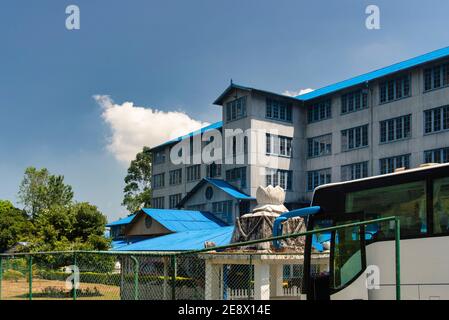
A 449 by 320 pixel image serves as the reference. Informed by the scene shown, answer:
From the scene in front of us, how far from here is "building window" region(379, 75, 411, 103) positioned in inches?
1887

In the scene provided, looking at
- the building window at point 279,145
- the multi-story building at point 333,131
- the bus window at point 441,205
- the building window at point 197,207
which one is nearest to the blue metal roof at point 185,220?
the multi-story building at point 333,131

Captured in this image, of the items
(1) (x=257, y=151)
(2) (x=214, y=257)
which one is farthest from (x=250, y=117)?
(2) (x=214, y=257)

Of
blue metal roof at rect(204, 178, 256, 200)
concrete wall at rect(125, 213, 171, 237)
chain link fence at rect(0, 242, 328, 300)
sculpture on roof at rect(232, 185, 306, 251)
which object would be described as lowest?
chain link fence at rect(0, 242, 328, 300)

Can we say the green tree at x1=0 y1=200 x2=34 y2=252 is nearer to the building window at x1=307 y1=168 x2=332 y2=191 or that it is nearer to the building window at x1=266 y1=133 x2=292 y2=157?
the building window at x1=266 y1=133 x2=292 y2=157

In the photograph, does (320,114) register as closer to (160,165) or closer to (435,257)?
(160,165)

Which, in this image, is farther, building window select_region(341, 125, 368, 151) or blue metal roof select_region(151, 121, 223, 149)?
blue metal roof select_region(151, 121, 223, 149)

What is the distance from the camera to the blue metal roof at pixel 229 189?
176ft

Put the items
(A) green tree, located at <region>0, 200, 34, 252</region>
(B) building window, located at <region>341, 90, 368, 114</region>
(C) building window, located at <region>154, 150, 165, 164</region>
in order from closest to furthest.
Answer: (B) building window, located at <region>341, 90, 368, 114</region>
(A) green tree, located at <region>0, 200, 34, 252</region>
(C) building window, located at <region>154, 150, 165, 164</region>

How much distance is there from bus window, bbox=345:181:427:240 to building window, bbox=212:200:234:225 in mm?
43043

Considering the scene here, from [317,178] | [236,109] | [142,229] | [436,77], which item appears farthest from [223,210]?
[436,77]

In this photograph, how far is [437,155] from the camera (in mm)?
44844

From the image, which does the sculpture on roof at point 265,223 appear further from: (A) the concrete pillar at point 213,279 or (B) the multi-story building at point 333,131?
(B) the multi-story building at point 333,131

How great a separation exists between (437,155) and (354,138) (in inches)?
359

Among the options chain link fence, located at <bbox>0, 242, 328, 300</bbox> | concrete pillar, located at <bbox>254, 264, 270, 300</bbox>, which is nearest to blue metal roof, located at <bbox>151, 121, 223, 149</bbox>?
chain link fence, located at <bbox>0, 242, 328, 300</bbox>
